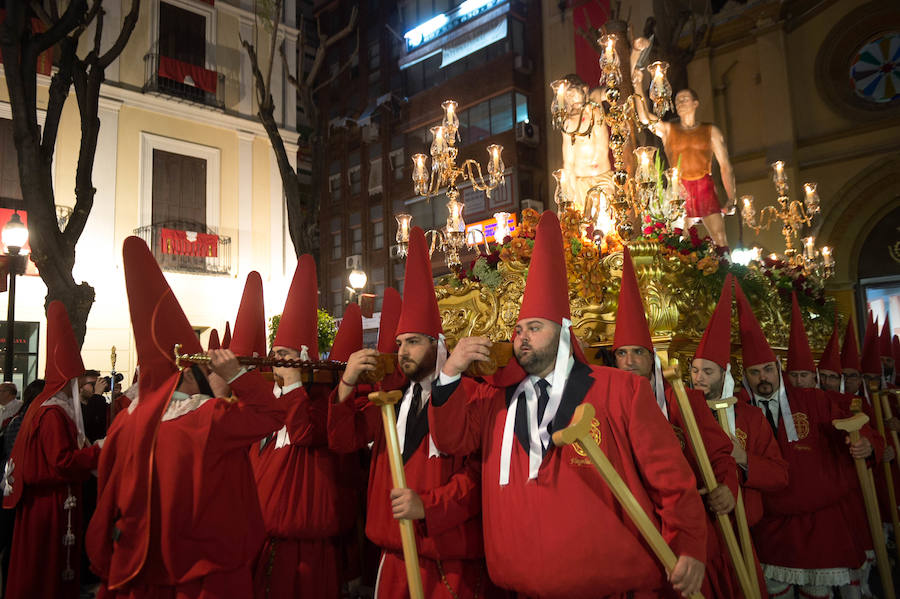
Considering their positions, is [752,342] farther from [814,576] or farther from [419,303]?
[419,303]

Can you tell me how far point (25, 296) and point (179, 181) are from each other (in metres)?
4.04

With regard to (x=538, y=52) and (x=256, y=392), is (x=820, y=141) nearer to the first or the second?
(x=538, y=52)

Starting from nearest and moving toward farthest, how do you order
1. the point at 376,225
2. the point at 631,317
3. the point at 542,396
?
the point at 542,396, the point at 631,317, the point at 376,225

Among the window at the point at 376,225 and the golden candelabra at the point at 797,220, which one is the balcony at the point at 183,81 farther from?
the golden candelabra at the point at 797,220

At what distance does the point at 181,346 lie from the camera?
307 cm

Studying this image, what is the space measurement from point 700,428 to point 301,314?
253 cm

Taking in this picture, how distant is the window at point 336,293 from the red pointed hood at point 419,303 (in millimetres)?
24993

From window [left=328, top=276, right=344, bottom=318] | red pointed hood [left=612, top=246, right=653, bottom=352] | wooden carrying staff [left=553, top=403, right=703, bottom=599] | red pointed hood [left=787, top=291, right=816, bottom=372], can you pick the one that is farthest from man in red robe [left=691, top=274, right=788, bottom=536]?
window [left=328, top=276, right=344, bottom=318]

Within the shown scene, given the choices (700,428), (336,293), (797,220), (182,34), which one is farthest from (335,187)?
(700,428)

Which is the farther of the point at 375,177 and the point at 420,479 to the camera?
the point at 375,177

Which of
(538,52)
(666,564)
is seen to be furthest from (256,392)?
(538,52)

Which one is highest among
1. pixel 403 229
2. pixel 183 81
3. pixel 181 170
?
pixel 183 81

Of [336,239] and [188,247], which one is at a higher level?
[336,239]

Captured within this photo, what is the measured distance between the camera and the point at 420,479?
3.32m
